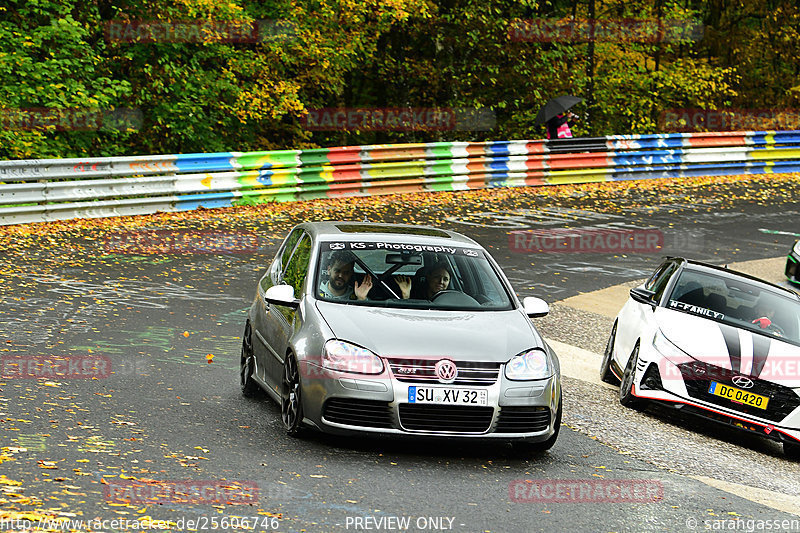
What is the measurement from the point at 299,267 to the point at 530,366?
7.18 feet

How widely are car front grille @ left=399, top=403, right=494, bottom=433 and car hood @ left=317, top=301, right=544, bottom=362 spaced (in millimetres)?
336

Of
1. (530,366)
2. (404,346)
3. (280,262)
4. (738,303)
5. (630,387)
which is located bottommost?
(630,387)

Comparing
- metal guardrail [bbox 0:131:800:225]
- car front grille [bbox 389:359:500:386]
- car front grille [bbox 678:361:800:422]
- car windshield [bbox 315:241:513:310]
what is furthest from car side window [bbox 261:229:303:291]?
metal guardrail [bbox 0:131:800:225]

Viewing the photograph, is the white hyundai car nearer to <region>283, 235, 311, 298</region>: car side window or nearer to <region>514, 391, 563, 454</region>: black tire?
<region>514, 391, 563, 454</region>: black tire

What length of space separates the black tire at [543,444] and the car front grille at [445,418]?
49 cm

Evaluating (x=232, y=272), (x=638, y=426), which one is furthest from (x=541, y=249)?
(x=638, y=426)

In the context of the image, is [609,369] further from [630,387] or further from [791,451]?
[791,451]

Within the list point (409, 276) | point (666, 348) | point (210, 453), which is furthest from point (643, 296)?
point (210, 453)

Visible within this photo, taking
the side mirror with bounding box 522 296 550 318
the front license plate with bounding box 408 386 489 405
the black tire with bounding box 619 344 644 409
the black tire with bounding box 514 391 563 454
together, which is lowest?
the black tire with bounding box 619 344 644 409

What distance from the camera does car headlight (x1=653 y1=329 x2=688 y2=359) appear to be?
9905 mm

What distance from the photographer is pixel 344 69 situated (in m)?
29.0

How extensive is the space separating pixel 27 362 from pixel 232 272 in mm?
5648

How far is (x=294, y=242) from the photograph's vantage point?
983 centimetres

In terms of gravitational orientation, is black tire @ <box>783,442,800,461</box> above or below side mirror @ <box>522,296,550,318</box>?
below
